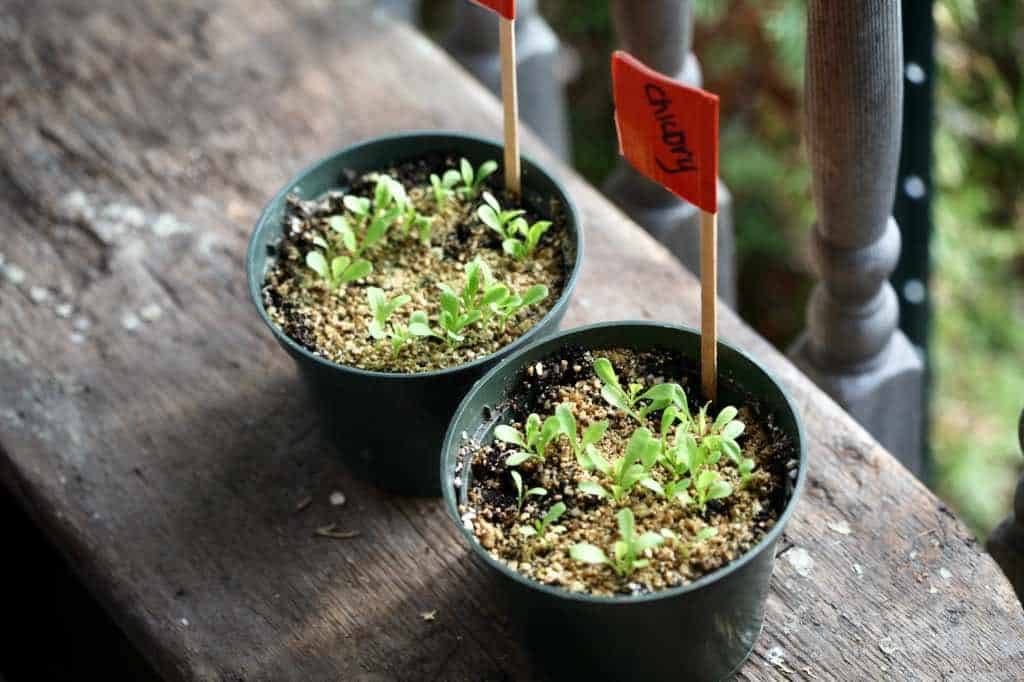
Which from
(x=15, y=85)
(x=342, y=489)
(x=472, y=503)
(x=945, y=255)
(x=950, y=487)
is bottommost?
(x=950, y=487)

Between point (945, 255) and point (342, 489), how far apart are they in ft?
4.72

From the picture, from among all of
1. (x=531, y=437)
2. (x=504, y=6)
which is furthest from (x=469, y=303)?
(x=504, y=6)

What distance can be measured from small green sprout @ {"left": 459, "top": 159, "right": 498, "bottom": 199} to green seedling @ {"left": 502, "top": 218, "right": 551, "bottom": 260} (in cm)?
7

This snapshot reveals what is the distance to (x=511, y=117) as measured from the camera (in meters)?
1.08

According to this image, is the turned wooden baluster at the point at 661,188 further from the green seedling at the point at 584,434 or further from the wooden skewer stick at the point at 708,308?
the green seedling at the point at 584,434

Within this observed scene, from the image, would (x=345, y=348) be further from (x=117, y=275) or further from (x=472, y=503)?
(x=117, y=275)

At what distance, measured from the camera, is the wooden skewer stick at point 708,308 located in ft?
2.87

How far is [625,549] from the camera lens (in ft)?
2.82

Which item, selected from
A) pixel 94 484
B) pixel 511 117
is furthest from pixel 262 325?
pixel 511 117

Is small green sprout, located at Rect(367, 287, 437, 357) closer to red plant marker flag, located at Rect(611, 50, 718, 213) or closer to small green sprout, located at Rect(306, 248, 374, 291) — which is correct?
small green sprout, located at Rect(306, 248, 374, 291)

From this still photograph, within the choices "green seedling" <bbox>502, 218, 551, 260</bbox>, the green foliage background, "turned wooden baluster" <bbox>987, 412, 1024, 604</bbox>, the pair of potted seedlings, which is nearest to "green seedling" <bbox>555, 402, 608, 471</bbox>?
the pair of potted seedlings

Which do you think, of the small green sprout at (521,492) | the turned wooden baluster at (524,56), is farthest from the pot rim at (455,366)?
the turned wooden baluster at (524,56)

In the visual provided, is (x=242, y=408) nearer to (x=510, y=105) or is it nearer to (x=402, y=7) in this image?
(x=510, y=105)

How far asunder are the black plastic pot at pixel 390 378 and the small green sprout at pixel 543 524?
0.50ft
